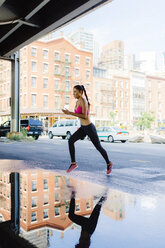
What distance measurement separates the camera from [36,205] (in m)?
3.60

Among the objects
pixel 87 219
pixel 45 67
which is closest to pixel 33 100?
pixel 45 67

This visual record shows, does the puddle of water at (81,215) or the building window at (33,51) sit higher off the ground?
the building window at (33,51)

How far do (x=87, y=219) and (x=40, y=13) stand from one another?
11.1m

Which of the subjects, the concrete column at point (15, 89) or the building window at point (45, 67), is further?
the building window at point (45, 67)

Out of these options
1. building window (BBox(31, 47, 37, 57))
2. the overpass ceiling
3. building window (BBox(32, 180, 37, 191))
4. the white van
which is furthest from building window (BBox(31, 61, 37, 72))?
building window (BBox(32, 180, 37, 191))

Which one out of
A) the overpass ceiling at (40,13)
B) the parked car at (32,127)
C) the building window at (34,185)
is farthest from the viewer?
the parked car at (32,127)

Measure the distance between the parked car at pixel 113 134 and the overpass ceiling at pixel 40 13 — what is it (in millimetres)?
12565

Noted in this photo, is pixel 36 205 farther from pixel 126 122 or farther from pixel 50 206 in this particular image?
pixel 126 122

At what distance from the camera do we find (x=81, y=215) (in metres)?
3.21

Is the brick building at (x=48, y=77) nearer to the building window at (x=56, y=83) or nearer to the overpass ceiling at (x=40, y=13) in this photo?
the building window at (x=56, y=83)

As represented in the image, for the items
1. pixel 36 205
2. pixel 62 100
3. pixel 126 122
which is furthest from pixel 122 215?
pixel 126 122

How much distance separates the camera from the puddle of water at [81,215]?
2.49 m

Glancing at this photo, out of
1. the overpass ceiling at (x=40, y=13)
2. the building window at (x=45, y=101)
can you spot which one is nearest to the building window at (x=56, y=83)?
the building window at (x=45, y=101)

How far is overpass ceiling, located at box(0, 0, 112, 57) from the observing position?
10055mm
